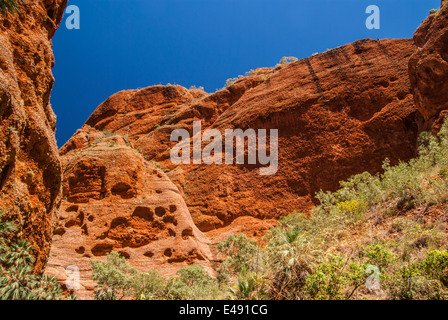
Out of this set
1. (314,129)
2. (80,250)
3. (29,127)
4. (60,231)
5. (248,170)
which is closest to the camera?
(29,127)

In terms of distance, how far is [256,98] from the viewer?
32781 millimetres

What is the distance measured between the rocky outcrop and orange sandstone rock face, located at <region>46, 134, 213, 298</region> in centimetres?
1701

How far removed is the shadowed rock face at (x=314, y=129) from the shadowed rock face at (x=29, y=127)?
11560mm

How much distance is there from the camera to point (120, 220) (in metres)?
21.1

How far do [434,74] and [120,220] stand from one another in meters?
21.8

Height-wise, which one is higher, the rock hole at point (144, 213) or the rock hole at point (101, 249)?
the rock hole at point (144, 213)

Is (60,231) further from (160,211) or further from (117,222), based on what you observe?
(160,211)

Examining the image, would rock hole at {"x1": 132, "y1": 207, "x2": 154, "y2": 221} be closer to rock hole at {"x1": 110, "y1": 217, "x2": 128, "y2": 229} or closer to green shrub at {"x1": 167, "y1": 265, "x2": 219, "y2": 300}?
rock hole at {"x1": 110, "y1": 217, "x2": 128, "y2": 229}

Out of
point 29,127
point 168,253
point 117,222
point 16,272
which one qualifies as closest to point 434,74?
point 168,253

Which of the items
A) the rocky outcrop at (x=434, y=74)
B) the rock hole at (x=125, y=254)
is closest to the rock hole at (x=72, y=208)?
the rock hole at (x=125, y=254)

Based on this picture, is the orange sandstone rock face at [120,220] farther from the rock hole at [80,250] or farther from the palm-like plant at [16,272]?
the palm-like plant at [16,272]

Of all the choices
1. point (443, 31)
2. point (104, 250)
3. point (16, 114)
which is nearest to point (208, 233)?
point (104, 250)

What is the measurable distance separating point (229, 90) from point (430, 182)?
96.7 feet

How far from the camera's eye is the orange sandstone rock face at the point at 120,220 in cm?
1933
